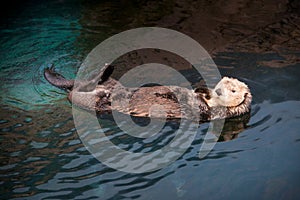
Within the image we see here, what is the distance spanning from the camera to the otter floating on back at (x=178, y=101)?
3.84 metres

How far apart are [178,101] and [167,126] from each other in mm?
330

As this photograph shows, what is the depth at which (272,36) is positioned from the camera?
5.76 metres

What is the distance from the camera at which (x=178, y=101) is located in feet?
12.7

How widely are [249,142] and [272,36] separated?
2998 millimetres

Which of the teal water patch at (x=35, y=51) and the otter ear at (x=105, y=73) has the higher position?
the teal water patch at (x=35, y=51)

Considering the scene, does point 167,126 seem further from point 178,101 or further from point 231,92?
point 231,92

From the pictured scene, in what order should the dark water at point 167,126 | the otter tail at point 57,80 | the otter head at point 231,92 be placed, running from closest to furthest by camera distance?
the dark water at point 167,126 → the otter head at point 231,92 → the otter tail at point 57,80

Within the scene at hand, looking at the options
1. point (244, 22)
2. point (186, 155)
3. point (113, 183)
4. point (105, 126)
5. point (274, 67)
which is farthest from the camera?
point (244, 22)

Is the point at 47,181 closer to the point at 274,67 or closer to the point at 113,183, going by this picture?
the point at 113,183

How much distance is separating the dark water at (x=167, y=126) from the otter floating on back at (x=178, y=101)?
200mm

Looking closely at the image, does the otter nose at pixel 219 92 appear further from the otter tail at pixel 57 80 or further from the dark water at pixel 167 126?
the otter tail at pixel 57 80

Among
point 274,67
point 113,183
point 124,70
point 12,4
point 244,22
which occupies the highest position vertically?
point 12,4

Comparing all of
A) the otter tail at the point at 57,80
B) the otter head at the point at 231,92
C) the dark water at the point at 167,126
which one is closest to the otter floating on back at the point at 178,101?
the otter head at the point at 231,92


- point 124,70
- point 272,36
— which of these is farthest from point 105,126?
point 272,36
